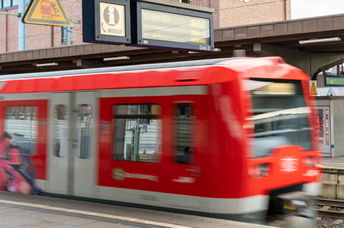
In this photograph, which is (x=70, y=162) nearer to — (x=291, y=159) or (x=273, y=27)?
(x=291, y=159)

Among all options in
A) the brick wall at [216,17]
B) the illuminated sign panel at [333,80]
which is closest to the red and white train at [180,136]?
the illuminated sign panel at [333,80]

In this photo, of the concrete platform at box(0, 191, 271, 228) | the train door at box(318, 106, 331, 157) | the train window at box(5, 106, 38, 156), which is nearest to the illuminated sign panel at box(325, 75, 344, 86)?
the train door at box(318, 106, 331, 157)

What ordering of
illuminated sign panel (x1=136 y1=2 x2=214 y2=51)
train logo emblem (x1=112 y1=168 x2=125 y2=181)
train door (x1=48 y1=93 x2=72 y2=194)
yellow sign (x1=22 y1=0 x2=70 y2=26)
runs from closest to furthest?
train logo emblem (x1=112 y1=168 x2=125 y2=181)
train door (x1=48 y1=93 x2=72 y2=194)
illuminated sign panel (x1=136 y1=2 x2=214 y2=51)
yellow sign (x1=22 y1=0 x2=70 y2=26)

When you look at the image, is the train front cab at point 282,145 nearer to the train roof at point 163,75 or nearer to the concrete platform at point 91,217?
the train roof at point 163,75

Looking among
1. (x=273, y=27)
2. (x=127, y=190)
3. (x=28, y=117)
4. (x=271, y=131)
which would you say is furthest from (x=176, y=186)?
(x=273, y=27)

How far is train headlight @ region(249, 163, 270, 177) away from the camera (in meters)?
6.75

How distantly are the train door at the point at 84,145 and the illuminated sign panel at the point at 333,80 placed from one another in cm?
1892

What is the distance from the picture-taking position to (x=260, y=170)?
6.89 m

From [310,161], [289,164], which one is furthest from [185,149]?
[310,161]

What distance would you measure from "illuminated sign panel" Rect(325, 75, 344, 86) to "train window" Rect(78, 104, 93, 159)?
18.9 m

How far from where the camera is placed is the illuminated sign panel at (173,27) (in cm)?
1073

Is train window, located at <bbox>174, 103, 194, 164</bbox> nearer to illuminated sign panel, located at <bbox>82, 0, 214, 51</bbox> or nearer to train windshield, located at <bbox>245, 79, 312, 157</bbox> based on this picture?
train windshield, located at <bbox>245, 79, 312, 157</bbox>

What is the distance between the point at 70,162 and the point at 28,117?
1.43 metres

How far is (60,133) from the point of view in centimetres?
884
